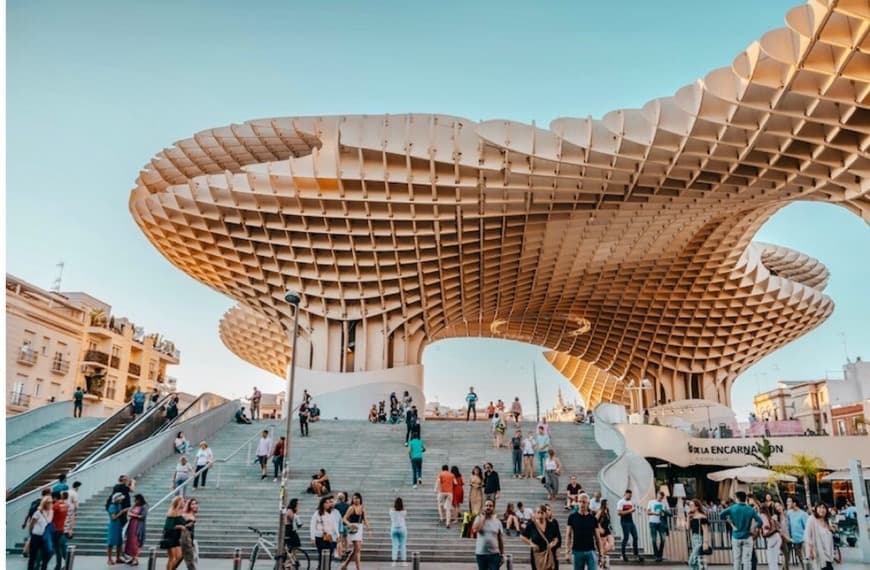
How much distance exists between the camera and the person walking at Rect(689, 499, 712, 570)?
512 inches

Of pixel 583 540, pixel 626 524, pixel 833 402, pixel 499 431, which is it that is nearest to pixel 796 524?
pixel 626 524

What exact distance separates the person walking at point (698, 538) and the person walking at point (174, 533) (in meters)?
9.02

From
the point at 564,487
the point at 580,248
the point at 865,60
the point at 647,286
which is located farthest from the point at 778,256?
the point at 564,487

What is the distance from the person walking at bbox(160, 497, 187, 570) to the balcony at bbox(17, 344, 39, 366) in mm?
32723

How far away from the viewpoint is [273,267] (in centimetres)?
3719

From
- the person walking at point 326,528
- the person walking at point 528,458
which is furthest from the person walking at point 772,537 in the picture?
the person walking at point 528,458

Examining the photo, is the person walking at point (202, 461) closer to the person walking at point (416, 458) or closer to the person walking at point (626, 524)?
the person walking at point (416, 458)

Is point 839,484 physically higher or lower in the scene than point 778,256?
lower

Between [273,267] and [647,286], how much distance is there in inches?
935

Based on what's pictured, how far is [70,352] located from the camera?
149 feet

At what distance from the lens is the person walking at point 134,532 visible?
13.1 m

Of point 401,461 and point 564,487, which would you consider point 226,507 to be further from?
point 564,487

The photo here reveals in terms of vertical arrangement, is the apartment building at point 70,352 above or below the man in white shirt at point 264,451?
above

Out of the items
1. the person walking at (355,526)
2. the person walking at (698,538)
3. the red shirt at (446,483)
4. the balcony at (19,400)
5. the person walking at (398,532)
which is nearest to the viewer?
the person walking at (355,526)
